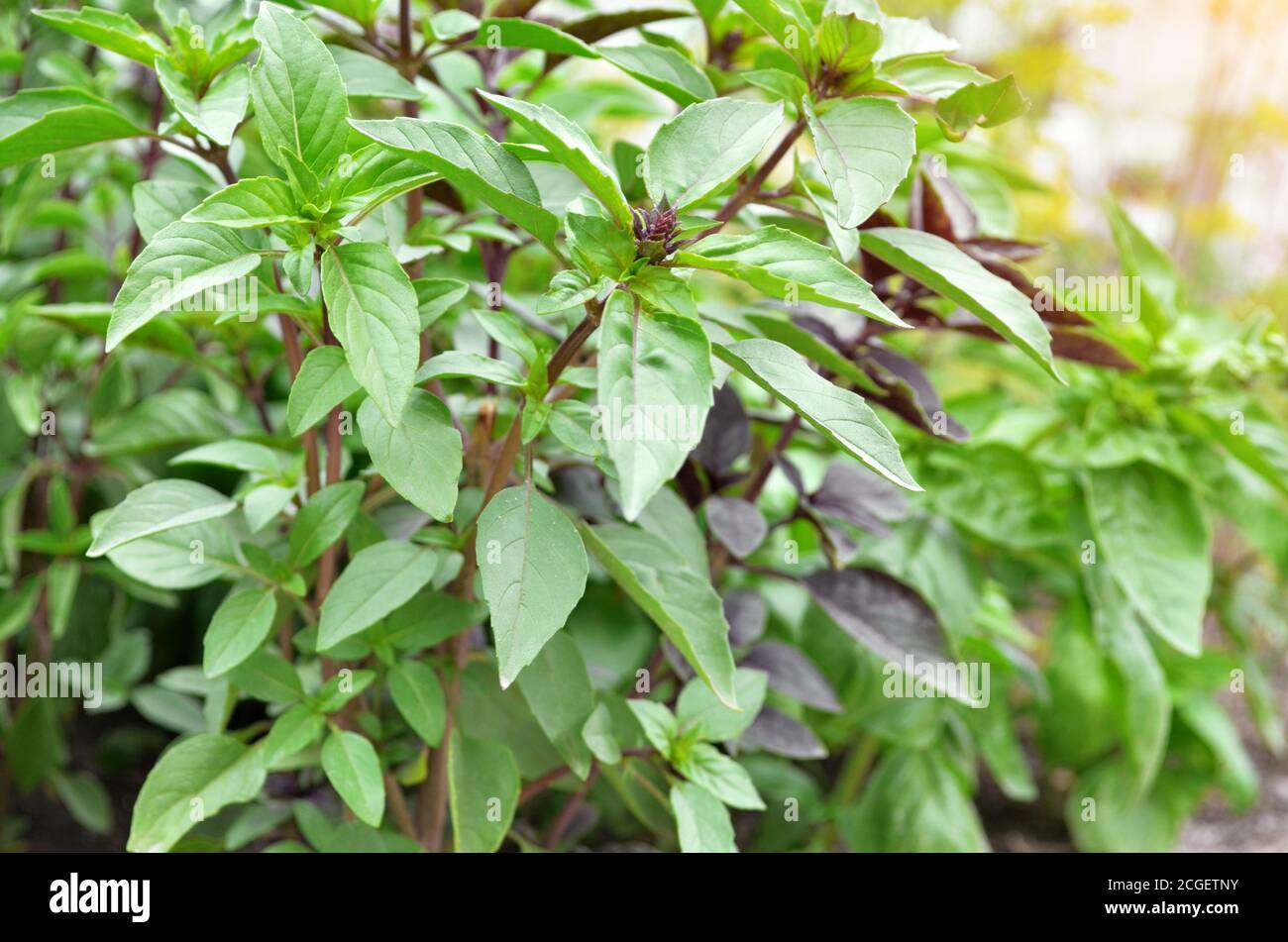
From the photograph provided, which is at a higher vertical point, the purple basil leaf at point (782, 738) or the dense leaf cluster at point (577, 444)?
the dense leaf cluster at point (577, 444)

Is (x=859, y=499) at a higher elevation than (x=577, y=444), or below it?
below

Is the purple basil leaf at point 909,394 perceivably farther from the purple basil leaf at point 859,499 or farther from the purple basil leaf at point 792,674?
the purple basil leaf at point 792,674

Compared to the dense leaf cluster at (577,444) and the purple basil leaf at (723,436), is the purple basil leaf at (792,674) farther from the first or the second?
Result: the purple basil leaf at (723,436)

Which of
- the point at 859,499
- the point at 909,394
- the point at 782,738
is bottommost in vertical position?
the point at 782,738

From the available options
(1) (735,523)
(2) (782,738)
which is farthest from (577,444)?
(2) (782,738)

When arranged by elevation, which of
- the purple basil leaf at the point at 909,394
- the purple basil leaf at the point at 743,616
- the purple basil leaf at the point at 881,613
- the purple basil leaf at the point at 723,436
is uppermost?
the purple basil leaf at the point at 909,394

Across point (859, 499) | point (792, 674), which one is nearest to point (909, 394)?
point (859, 499)

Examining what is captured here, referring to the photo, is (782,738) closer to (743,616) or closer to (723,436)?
(743,616)

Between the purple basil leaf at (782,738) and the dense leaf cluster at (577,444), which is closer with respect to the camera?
the dense leaf cluster at (577,444)

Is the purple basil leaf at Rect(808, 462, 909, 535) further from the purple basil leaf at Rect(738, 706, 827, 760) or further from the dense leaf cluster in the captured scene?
the purple basil leaf at Rect(738, 706, 827, 760)

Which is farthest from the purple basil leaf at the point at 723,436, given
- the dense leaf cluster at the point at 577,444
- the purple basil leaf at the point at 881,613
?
the purple basil leaf at the point at 881,613

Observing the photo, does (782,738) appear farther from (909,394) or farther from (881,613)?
(909,394)

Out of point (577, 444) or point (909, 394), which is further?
point (909, 394)
